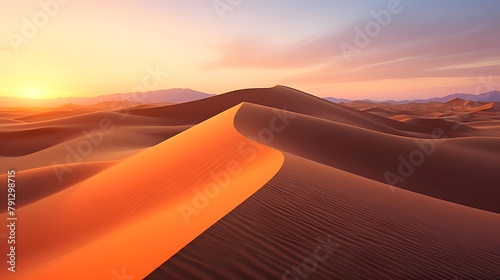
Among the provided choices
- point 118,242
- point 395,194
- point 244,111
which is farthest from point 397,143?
point 118,242

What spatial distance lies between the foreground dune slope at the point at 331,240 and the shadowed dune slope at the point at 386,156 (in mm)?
5046

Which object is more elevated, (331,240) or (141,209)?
(141,209)

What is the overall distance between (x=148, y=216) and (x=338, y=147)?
9.53m

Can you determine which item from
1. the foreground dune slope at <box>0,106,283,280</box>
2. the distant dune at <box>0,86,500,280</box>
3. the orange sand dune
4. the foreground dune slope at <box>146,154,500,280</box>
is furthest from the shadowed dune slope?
the orange sand dune

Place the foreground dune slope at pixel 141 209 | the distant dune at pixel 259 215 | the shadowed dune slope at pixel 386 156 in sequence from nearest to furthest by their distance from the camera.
Answer: 1. the distant dune at pixel 259 215
2. the foreground dune slope at pixel 141 209
3. the shadowed dune slope at pixel 386 156

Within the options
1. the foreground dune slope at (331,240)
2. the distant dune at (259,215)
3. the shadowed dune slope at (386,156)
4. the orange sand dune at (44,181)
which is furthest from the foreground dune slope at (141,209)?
the shadowed dune slope at (386,156)

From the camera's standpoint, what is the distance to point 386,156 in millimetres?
12750

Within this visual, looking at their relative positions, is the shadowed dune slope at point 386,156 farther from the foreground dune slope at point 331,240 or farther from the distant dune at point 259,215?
the foreground dune slope at point 331,240

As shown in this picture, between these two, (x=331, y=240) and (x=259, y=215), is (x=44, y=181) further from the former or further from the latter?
(x=331, y=240)

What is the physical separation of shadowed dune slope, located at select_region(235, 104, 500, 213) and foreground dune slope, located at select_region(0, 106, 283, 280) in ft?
9.05

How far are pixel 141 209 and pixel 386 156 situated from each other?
1048cm

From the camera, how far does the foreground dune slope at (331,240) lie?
8.89ft

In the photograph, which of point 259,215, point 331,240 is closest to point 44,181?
point 259,215

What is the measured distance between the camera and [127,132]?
24609mm
